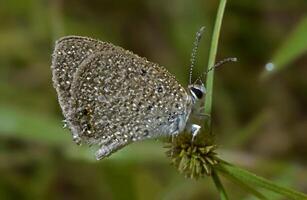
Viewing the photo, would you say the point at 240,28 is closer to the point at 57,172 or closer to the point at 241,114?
the point at 241,114

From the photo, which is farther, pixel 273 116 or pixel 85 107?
pixel 273 116

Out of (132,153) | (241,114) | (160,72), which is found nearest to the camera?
(160,72)

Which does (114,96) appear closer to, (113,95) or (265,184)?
(113,95)

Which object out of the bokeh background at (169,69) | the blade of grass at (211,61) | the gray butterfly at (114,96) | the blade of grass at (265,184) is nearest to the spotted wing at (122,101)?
the gray butterfly at (114,96)

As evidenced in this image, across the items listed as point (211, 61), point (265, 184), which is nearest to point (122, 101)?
point (211, 61)

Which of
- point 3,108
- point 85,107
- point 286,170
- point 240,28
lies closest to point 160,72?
point 85,107
